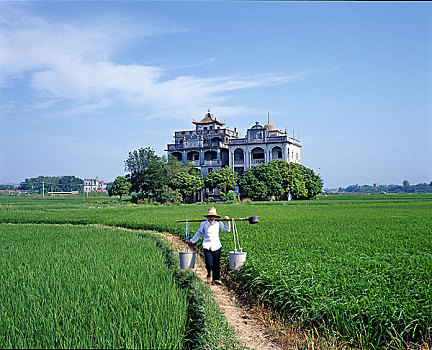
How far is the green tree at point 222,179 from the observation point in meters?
47.2

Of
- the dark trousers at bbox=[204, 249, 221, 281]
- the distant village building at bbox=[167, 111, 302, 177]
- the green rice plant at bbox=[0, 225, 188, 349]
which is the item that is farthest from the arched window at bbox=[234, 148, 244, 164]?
the dark trousers at bbox=[204, 249, 221, 281]

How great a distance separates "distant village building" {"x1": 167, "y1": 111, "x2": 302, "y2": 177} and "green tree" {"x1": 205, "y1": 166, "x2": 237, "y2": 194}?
5.40 m

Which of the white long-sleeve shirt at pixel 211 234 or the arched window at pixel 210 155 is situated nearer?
the white long-sleeve shirt at pixel 211 234

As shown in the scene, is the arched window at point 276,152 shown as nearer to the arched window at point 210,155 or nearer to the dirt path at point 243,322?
the arched window at point 210,155

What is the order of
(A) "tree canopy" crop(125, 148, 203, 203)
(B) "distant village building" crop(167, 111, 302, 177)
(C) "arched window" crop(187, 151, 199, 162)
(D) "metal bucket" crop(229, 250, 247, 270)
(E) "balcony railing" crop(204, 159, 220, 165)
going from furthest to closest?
(C) "arched window" crop(187, 151, 199, 162)
(E) "balcony railing" crop(204, 159, 220, 165)
(B) "distant village building" crop(167, 111, 302, 177)
(A) "tree canopy" crop(125, 148, 203, 203)
(D) "metal bucket" crop(229, 250, 247, 270)

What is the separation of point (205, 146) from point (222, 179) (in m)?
9.01

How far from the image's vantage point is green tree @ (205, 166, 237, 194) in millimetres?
47188

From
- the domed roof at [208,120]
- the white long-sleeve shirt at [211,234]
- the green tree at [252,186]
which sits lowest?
the white long-sleeve shirt at [211,234]

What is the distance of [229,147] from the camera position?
177 feet

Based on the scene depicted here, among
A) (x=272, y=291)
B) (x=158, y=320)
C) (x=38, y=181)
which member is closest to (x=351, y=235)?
(x=272, y=291)

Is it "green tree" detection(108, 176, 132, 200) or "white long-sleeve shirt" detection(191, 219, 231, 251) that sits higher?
"green tree" detection(108, 176, 132, 200)

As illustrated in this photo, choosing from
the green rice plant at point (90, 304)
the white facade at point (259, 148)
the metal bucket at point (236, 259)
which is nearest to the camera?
Result: the green rice plant at point (90, 304)

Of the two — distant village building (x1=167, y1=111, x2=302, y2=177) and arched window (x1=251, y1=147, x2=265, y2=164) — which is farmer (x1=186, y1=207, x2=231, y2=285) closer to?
distant village building (x1=167, y1=111, x2=302, y2=177)

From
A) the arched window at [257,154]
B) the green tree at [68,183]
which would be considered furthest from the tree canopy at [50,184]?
the arched window at [257,154]
